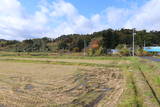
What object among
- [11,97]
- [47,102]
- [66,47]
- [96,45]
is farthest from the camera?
[66,47]

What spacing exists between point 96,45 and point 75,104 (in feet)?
138

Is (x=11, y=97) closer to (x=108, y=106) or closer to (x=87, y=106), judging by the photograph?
(x=87, y=106)

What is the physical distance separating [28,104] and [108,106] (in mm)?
2633

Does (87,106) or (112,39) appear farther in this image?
(112,39)

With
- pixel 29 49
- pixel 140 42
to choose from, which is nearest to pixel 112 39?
pixel 140 42

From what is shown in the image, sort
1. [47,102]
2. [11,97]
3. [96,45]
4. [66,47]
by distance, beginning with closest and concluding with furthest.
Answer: [47,102], [11,97], [96,45], [66,47]

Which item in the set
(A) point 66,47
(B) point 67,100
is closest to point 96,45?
(A) point 66,47

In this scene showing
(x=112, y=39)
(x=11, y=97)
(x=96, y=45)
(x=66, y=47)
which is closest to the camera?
(x=11, y=97)

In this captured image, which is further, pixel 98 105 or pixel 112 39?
pixel 112 39

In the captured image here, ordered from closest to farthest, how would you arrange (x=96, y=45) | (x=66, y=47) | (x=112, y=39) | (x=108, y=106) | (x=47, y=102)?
1. (x=108, y=106)
2. (x=47, y=102)
3. (x=96, y=45)
4. (x=112, y=39)
5. (x=66, y=47)

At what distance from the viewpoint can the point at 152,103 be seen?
175 inches

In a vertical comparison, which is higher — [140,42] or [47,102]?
[140,42]

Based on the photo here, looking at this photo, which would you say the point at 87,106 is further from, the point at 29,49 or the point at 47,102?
the point at 29,49

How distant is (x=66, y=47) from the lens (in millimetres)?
73375
